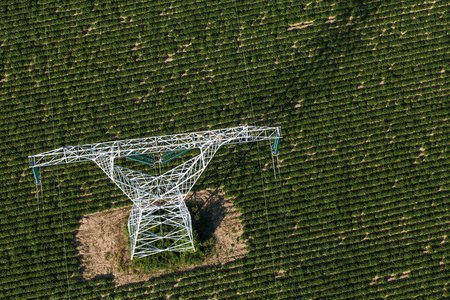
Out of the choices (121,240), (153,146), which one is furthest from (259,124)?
(121,240)

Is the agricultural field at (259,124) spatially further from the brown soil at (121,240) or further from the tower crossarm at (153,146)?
the tower crossarm at (153,146)

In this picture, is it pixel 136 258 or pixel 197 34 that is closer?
pixel 136 258

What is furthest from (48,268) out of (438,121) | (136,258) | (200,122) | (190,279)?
(438,121)

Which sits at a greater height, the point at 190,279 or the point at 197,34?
the point at 197,34

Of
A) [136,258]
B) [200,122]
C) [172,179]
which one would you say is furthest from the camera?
[200,122]

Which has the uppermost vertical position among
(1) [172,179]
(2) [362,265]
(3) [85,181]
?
(3) [85,181]

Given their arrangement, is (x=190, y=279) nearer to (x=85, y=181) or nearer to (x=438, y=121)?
(x=85, y=181)

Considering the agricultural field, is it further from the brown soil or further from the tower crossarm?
the tower crossarm

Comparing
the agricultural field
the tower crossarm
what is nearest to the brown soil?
the agricultural field
